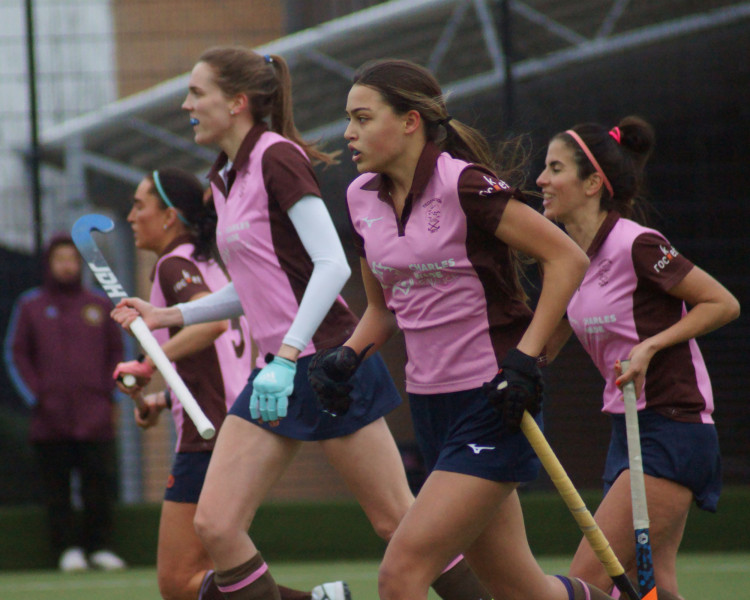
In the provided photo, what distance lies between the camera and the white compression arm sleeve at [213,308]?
3801mm

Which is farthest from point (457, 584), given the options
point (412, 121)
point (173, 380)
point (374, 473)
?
point (412, 121)

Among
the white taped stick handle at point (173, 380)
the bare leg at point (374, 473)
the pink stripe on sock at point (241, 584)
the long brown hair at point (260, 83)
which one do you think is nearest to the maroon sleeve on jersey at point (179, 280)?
the white taped stick handle at point (173, 380)

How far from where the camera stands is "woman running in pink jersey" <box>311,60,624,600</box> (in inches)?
113

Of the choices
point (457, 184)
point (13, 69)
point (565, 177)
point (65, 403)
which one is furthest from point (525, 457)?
point (13, 69)

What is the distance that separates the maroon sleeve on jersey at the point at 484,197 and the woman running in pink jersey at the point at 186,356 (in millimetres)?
1385

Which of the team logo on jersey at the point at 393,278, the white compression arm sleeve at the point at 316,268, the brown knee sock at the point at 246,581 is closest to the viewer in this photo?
the team logo on jersey at the point at 393,278

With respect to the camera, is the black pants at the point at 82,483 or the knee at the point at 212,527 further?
the black pants at the point at 82,483

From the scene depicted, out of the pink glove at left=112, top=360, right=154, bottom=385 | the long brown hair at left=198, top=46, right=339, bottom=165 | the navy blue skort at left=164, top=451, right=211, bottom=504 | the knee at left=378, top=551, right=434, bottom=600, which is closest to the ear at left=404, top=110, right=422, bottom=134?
the long brown hair at left=198, top=46, right=339, bottom=165

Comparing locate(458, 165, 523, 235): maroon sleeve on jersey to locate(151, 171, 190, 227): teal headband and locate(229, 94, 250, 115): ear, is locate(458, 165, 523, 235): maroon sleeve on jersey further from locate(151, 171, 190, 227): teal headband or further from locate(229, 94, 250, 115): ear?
locate(151, 171, 190, 227): teal headband

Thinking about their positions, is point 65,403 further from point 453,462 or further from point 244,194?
point 453,462

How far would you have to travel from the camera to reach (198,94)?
3.76 m

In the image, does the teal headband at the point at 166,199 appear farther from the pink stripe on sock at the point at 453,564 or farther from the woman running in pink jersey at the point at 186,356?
the pink stripe on sock at the point at 453,564

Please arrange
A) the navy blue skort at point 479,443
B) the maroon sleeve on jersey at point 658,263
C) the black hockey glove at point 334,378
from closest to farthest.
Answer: the navy blue skort at point 479,443 < the black hockey glove at point 334,378 < the maroon sleeve on jersey at point 658,263

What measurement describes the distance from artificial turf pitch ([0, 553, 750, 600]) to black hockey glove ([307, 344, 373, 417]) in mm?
2709
